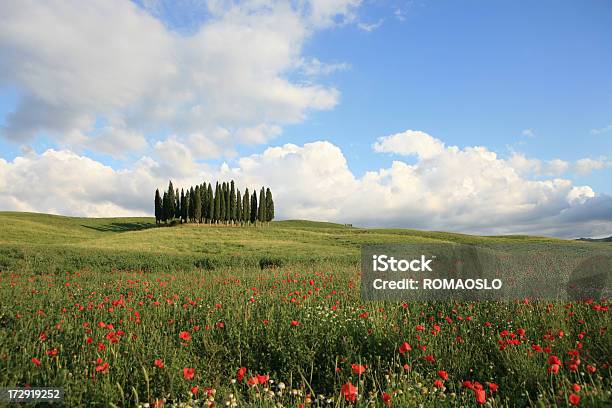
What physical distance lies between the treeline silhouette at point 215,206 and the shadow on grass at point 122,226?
26.8 ft

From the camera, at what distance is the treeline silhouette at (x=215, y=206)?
245 feet

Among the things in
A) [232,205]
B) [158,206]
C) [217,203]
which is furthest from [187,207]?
[232,205]

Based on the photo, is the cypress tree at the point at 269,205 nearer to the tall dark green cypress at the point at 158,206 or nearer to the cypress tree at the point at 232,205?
the cypress tree at the point at 232,205

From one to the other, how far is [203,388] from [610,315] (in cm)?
628

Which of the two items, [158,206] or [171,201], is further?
[158,206]

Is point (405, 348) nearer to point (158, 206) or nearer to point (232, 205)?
point (232, 205)

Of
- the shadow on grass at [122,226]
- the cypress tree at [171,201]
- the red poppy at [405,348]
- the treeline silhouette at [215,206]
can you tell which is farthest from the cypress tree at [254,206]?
the red poppy at [405,348]

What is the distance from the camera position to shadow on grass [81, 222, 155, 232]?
3162 inches

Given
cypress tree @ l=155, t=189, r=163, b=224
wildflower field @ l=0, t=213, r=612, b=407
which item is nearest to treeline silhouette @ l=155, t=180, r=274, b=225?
cypress tree @ l=155, t=189, r=163, b=224

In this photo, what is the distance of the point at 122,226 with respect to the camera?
88.0 metres

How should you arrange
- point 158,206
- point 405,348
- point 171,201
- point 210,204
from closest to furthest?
point 405,348 < point 210,204 < point 171,201 < point 158,206

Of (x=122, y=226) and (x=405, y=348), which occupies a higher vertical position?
(x=405, y=348)

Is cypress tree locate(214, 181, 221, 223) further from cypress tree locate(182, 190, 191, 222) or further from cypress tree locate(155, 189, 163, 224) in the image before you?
cypress tree locate(155, 189, 163, 224)

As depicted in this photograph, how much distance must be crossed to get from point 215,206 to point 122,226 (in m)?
28.3
